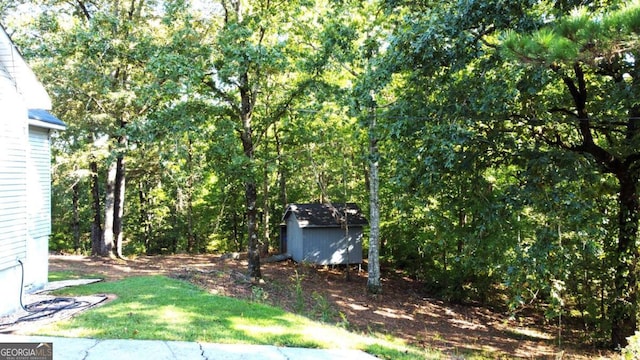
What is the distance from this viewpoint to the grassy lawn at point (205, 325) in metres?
5.23

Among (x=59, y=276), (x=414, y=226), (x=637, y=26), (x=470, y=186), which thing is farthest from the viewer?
(x=414, y=226)

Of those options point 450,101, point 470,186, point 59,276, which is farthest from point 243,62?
point 59,276

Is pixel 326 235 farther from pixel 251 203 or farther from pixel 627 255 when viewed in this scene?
pixel 627 255

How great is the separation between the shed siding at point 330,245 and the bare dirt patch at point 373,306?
1138 mm

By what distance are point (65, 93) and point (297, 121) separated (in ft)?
27.7

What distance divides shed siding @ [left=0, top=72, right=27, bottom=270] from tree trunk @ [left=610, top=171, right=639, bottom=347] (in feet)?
37.8

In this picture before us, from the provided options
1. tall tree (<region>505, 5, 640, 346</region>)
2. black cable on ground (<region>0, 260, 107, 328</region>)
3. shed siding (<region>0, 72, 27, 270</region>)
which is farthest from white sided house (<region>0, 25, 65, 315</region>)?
tall tree (<region>505, 5, 640, 346</region>)

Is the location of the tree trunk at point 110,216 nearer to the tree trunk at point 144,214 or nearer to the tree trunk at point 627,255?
the tree trunk at point 144,214

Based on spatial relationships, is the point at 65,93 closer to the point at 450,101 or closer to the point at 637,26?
the point at 450,101

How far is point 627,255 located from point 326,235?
36.4ft

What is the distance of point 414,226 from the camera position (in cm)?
1633

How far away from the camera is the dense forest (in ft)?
21.1

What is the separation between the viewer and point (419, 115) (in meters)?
7.45

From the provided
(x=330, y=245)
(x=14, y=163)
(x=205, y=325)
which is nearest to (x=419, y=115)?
(x=205, y=325)
